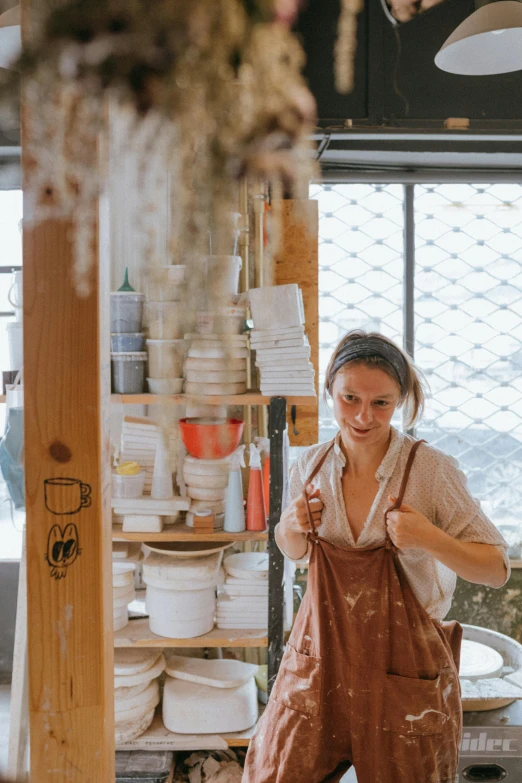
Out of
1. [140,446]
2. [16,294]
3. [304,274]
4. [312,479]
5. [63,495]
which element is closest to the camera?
[63,495]

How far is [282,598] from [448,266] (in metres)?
1.93

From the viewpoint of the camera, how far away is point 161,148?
48 centimetres

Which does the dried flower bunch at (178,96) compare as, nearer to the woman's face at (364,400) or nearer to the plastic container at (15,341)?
the woman's face at (364,400)

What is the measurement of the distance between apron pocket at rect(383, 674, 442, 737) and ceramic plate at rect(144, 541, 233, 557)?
1166 millimetres

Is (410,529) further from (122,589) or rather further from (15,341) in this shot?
(15,341)

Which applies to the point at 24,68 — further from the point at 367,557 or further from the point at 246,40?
the point at 367,557

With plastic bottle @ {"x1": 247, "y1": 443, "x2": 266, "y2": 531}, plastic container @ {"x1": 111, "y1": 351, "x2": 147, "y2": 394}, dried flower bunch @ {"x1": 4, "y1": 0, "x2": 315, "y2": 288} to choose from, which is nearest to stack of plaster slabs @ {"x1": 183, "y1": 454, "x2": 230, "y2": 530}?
plastic bottle @ {"x1": 247, "y1": 443, "x2": 266, "y2": 531}

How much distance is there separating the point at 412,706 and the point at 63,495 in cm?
121

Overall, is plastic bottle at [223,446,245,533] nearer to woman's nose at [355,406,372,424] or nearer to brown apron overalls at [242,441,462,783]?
brown apron overalls at [242,441,462,783]

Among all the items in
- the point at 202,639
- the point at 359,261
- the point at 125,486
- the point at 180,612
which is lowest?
the point at 202,639

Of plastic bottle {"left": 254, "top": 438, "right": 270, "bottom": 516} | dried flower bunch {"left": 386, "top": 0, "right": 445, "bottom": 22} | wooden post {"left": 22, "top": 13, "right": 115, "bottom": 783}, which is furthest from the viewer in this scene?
plastic bottle {"left": 254, "top": 438, "right": 270, "bottom": 516}

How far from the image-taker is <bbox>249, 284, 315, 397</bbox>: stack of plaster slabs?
259 cm

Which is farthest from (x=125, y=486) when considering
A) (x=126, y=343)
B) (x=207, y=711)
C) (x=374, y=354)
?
(x=374, y=354)

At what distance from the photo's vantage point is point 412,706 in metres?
1.73
